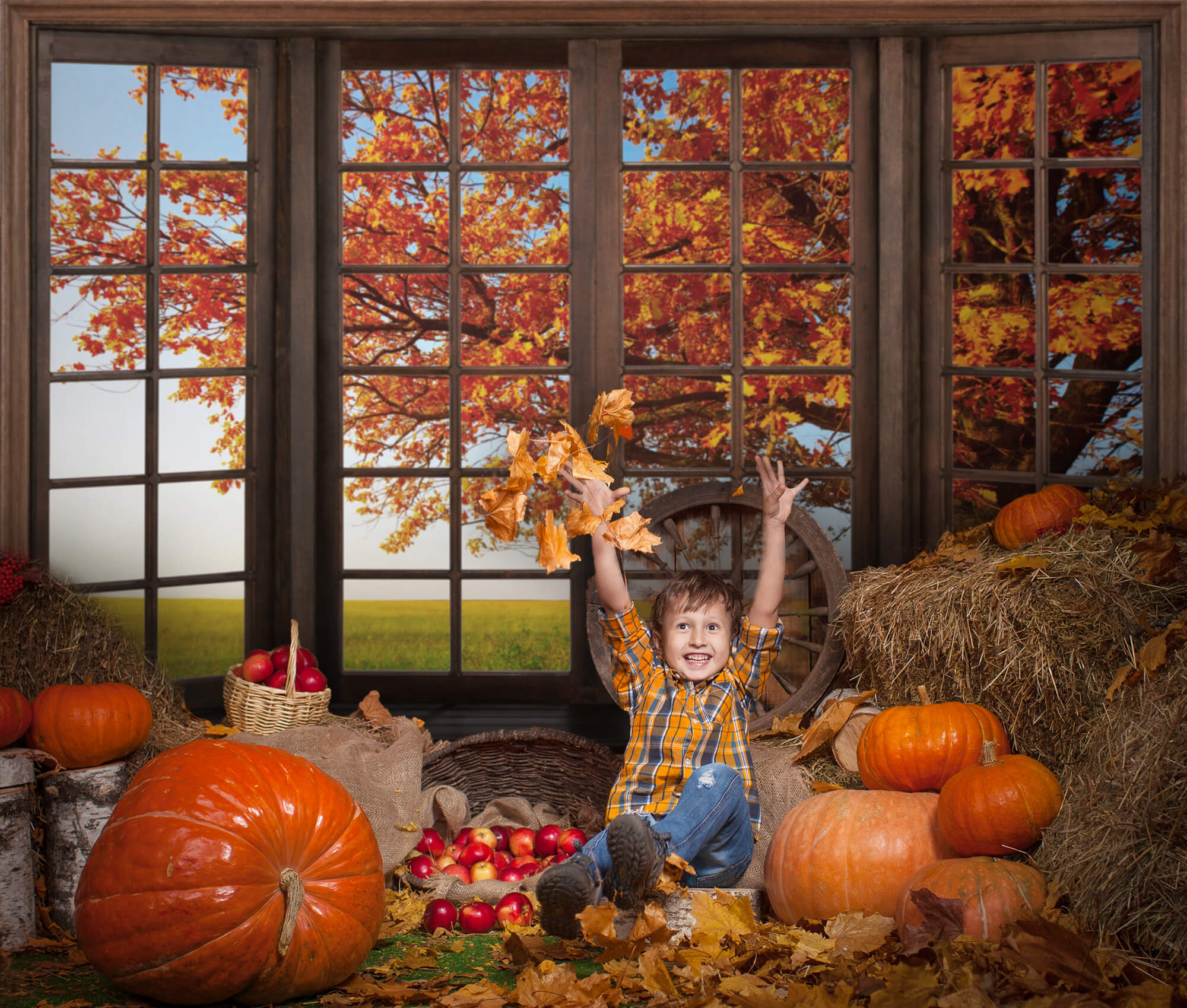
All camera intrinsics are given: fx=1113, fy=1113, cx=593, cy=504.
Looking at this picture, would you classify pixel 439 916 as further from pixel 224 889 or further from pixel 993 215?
pixel 993 215

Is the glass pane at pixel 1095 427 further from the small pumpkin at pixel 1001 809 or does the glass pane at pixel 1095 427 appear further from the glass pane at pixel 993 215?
the small pumpkin at pixel 1001 809

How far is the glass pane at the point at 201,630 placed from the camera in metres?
3.55

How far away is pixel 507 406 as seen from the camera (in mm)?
3660

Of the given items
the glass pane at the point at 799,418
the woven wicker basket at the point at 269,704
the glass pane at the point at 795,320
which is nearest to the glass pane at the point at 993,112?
the glass pane at the point at 795,320

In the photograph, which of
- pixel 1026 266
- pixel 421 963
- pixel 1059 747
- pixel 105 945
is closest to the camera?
pixel 105 945

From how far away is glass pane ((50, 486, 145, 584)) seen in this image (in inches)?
Result: 133

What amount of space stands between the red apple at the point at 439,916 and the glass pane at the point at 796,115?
2.42m

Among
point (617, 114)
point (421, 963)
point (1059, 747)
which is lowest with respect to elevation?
point (421, 963)

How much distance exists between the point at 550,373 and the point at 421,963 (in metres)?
1.93

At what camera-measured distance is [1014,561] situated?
2656 millimetres

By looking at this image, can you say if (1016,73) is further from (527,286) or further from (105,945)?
(105,945)

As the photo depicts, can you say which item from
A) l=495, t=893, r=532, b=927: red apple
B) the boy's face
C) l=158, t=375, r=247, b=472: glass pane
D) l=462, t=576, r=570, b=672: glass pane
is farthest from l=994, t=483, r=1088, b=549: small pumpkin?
l=158, t=375, r=247, b=472: glass pane

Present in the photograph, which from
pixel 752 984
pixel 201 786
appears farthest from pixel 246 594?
pixel 752 984

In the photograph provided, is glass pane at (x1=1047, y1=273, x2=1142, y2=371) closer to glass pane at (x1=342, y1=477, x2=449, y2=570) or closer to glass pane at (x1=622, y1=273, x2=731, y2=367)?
glass pane at (x1=622, y1=273, x2=731, y2=367)
